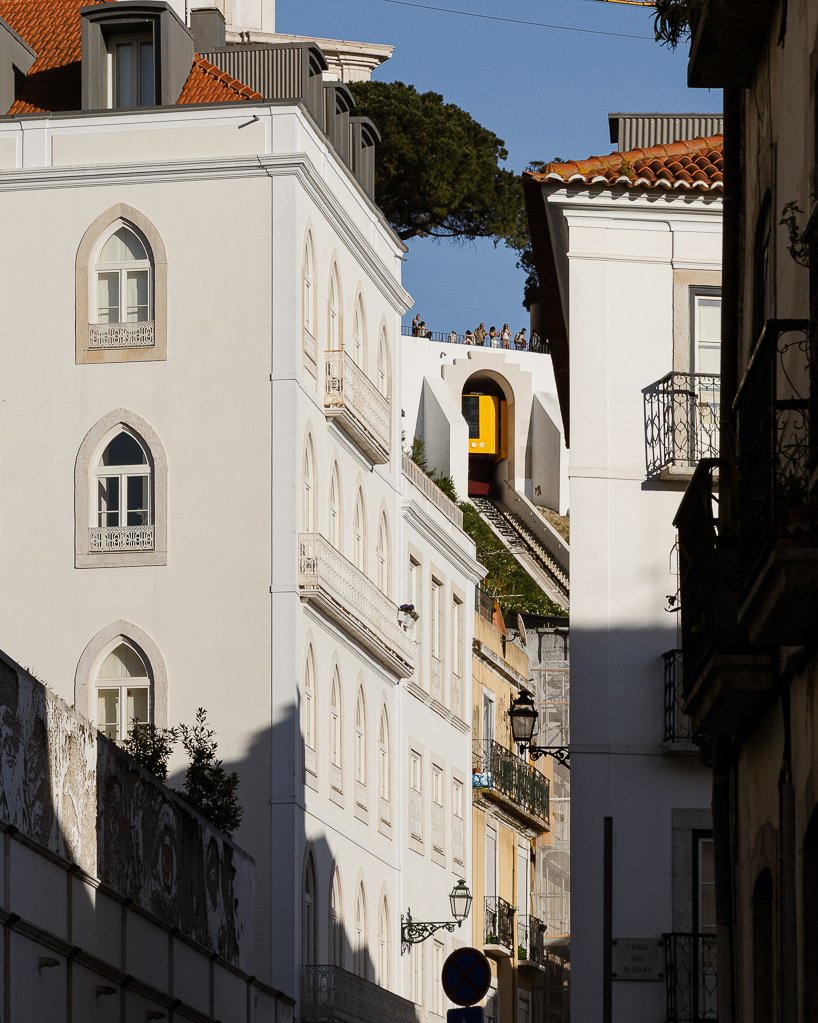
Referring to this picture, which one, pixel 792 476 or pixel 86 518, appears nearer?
pixel 792 476

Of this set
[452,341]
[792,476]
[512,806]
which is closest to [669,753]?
[792,476]

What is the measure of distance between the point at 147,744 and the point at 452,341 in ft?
254

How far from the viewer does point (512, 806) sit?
57.7 meters

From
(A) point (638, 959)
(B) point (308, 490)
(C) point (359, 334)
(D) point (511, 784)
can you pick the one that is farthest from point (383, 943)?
(A) point (638, 959)

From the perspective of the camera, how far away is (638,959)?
80.9 ft

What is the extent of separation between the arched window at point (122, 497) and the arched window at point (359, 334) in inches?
225

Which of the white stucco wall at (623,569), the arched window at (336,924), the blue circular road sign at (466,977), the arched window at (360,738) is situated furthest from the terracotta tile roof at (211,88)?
the blue circular road sign at (466,977)

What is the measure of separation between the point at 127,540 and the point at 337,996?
7.75m

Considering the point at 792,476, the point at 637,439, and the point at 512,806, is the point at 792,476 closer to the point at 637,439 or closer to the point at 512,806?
the point at 637,439

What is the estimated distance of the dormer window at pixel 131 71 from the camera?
43281 mm

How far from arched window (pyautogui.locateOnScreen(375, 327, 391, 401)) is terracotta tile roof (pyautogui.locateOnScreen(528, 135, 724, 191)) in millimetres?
21200

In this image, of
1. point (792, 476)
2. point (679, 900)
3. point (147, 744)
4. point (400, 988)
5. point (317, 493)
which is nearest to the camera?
point (792, 476)

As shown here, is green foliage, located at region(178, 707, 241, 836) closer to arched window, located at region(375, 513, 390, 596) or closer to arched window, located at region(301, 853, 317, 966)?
arched window, located at region(301, 853, 317, 966)

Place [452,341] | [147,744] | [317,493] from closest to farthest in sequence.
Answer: [147,744] → [317,493] → [452,341]
